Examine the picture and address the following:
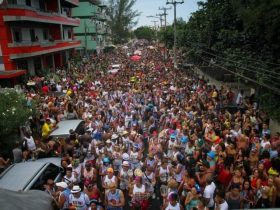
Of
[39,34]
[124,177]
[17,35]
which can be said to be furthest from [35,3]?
[124,177]

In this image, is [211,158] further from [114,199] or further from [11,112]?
[11,112]

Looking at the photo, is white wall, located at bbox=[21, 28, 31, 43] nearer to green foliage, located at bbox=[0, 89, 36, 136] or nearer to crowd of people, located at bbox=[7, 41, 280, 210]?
crowd of people, located at bbox=[7, 41, 280, 210]

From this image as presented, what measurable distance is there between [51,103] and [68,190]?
9671 millimetres

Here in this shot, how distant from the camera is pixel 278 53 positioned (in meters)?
19.0

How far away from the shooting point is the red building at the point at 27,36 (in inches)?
966

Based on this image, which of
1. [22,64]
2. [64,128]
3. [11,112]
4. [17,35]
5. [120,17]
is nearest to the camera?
[11,112]

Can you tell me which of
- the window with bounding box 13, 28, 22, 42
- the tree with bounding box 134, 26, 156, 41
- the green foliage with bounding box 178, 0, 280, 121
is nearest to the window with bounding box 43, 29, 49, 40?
the window with bounding box 13, 28, 22, 42

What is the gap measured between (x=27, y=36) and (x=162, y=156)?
23361 millimetres

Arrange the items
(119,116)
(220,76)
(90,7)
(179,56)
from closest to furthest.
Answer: (119,116) → (220,76) → (179,56) → (90,7)

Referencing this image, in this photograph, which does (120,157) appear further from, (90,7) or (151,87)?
(90,7)

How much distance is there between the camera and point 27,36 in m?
29.5

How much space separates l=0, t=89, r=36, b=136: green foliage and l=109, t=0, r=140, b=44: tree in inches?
2991

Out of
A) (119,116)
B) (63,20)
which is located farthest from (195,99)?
(63,20)

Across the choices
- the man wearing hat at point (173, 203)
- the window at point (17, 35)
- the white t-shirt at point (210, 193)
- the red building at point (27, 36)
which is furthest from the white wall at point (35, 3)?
the man wearing hat at point (173, 203)
